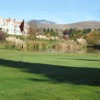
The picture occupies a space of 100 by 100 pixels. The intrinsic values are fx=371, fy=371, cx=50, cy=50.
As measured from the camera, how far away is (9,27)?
497 feet

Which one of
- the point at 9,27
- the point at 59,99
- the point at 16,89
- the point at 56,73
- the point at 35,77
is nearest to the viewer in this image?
the point at 59,99

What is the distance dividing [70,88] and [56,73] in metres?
4.60

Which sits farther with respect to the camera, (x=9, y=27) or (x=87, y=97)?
(x=9, y=27)

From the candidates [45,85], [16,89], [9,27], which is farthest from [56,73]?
[9,27]

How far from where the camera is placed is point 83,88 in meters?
12.1

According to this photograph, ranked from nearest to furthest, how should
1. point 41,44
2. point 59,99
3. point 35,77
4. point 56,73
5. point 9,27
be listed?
1. point 59,99
2. point 35,77
3. point 56,73
4. point 41,44
5. point 9,27

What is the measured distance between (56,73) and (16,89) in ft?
17.0

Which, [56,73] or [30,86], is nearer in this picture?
[30,86]

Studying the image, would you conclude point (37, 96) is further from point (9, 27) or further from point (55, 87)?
point (9, 27)

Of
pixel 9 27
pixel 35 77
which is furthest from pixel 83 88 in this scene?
pixel 9 27

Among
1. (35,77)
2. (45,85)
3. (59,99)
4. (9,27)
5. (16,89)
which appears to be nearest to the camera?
(59,99)

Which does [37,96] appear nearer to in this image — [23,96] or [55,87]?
[23,96]

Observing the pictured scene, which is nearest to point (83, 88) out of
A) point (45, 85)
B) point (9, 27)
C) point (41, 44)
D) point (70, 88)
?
point (70, 88)

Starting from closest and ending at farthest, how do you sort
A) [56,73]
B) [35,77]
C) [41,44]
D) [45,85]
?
1. [45,85]
2. [35,77]
3. [56,73]
4. [41,44]
